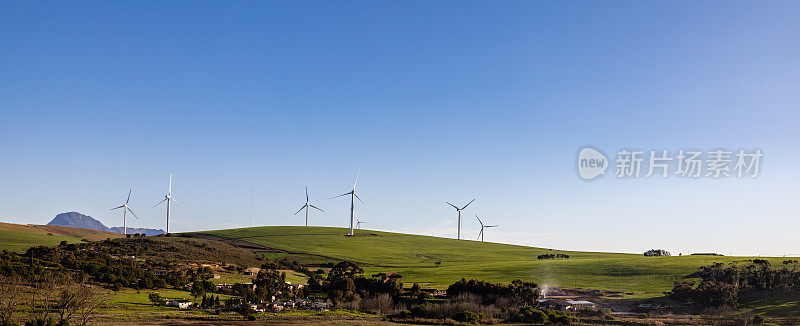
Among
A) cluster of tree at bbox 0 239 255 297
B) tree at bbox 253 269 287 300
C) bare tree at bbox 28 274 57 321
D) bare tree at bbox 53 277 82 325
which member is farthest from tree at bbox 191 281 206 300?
bare tree at bbox 53 277 82 325

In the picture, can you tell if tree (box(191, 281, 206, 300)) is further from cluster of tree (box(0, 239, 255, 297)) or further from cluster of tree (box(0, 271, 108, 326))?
cluster of tree (box(0, 271, 108, 326))

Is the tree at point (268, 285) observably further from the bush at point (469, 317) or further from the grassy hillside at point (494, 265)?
the bush at point (469, 317)

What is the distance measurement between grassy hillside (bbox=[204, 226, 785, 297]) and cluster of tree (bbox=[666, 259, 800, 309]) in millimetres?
6554

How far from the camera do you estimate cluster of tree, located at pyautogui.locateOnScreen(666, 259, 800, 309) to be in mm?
80375

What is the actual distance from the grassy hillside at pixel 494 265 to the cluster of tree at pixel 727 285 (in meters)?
6.55

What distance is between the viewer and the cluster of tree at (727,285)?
3164 inches

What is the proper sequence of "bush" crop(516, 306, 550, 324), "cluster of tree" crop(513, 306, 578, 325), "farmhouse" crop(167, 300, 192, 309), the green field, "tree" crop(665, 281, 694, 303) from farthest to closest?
1. the green field
2. "tree" crop(665, 281, 694, 303)
3. "farmhouse" crop(167, 300, 192, 309)
4. "bush" crop(516, 306, 550, 324)
5. "cluster of tree" crop(513, 306, 578, 325)

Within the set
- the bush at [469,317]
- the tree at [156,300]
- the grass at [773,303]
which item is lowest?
the bush at [469,317]

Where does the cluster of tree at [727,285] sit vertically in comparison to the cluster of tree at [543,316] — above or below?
above

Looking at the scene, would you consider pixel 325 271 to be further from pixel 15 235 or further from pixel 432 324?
pixel 15 235

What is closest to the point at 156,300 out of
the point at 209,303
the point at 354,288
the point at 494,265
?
the point at 209,303

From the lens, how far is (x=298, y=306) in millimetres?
81812

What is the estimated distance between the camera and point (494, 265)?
140m

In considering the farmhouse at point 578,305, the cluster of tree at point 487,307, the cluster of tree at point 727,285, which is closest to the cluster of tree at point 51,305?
the cluster of tree at point 487,307
